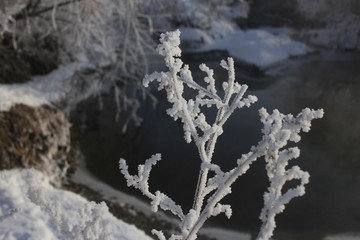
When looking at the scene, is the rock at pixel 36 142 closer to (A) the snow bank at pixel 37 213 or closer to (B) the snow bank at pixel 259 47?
(A) the snow bank at pixel 37 213

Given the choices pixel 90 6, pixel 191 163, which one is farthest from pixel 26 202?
pixel 90 6

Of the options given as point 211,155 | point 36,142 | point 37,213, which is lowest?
point 37,213

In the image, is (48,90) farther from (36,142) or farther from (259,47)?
(259,47)

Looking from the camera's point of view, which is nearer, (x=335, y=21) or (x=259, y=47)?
(x=259, y=47)

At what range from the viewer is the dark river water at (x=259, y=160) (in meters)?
8.26

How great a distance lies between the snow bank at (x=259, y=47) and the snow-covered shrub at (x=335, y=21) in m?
1.58

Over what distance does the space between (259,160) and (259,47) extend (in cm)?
1093

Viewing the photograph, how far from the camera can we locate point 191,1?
17922 millimetres

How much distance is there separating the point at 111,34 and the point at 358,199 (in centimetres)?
759

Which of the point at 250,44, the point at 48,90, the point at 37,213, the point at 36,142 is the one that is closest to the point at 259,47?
the point at 250,44

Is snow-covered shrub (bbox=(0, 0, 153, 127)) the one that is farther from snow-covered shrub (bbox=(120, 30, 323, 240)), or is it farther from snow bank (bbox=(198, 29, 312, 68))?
snow bank (bbox=(198, 29, 312, 68))

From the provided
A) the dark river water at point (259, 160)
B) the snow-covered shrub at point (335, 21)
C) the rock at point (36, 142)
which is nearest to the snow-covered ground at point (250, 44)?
the snow-covered shrub at point (335, 21)

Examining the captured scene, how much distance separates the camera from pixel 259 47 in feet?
65.4

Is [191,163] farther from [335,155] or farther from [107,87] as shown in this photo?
[107,87]
